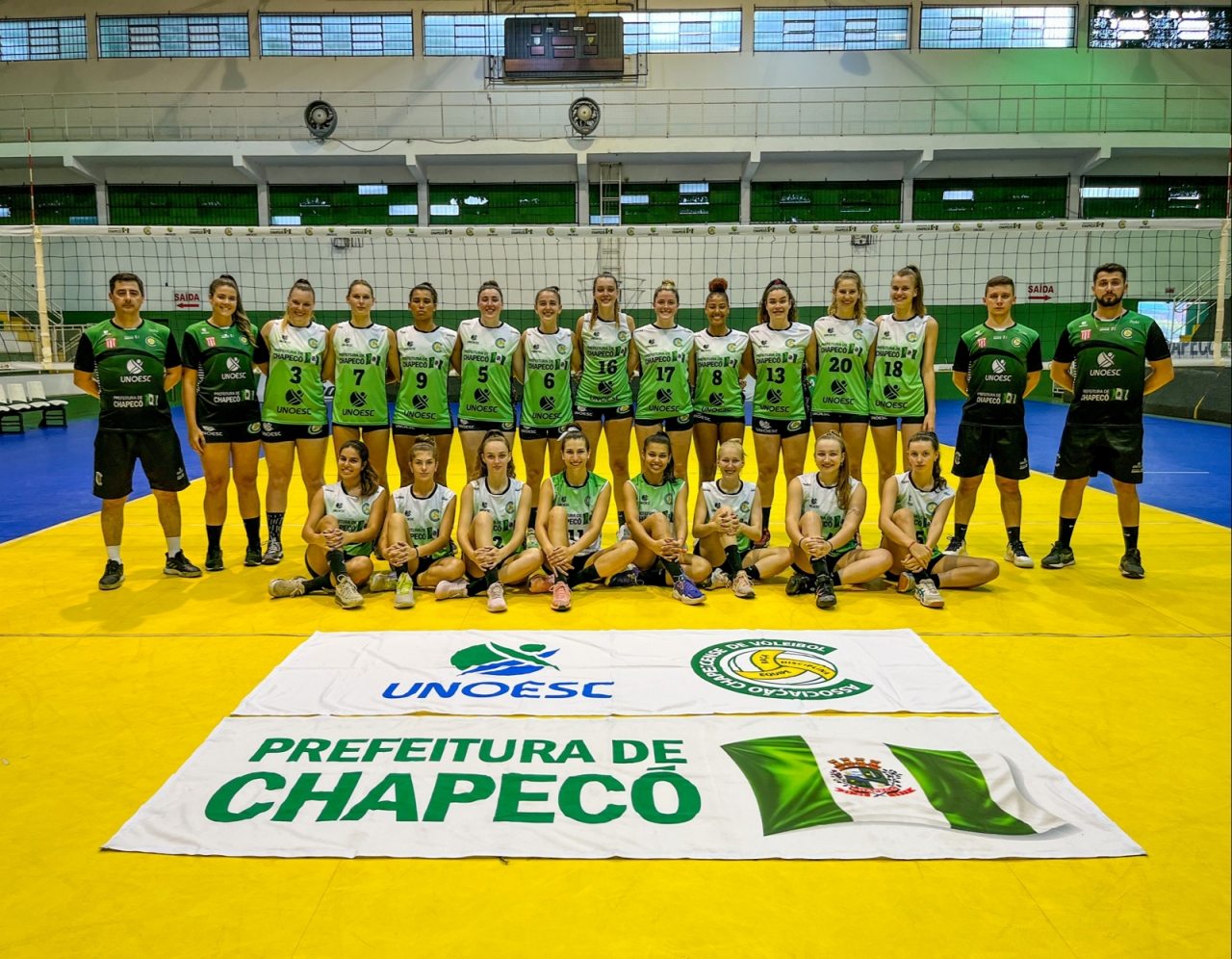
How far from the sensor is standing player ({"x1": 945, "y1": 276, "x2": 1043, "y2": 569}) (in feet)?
20.2

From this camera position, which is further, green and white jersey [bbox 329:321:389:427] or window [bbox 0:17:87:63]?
window [bbox 0:17:87:63]

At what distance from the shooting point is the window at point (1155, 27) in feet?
67.6

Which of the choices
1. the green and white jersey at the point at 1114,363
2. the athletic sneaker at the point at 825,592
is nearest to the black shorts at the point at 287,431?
the athletic sneaker at the point at 825,592

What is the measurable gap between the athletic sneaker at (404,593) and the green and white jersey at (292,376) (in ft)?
5.32

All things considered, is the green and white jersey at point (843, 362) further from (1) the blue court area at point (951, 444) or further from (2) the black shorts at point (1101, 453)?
(1) the blue court area at point (951, 444)

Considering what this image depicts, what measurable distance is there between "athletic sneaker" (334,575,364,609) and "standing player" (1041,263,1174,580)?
4.72 meters

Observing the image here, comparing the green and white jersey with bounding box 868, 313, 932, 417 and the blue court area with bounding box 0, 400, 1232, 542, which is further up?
the green and white jersey with bounding box 868, 313, 932, 417

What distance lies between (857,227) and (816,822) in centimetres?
621

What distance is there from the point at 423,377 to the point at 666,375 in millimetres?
1770

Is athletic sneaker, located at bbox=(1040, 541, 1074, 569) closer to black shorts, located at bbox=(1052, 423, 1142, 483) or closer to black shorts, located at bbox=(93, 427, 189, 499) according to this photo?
black shorts, located at bbox=(1052, 423, 1142, 483)

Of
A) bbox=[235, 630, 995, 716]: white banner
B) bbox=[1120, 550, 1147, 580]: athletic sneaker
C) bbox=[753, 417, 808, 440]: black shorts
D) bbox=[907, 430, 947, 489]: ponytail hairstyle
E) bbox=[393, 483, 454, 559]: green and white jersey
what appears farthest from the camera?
bbox=[753, 417, 808, 440]: black shorts

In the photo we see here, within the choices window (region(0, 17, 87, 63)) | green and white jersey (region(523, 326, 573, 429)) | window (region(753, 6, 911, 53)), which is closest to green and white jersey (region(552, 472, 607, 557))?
green and white jersey (region(523, 326, 573, 429))

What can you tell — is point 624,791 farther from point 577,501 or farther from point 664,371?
point 664,371

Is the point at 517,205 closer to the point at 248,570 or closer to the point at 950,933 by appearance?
the point at 248,570
